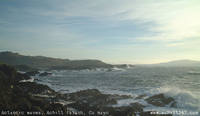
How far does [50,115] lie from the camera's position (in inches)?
315

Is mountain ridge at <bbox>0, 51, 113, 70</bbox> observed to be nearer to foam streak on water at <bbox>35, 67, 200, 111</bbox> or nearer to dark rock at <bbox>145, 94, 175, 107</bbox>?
foam streak on water at <bbox>35, 67, 200, 111</bbox>

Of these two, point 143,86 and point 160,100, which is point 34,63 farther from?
point 160,100

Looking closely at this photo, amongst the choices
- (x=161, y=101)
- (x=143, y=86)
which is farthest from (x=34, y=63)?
(x=161, y=101)

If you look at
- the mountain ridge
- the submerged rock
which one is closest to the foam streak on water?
the submerged rock

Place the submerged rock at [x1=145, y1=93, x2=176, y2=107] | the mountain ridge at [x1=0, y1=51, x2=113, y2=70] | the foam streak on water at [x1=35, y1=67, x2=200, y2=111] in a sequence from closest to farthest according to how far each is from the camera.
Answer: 1. the submerged rock at [x1=145, y1=93, x2=176, y2=107]
2. the foam streak on water at [x1=35, y1=67, x2=200, y2=111]
3. the mountain ridge at [x1=0, y1=51, x2=113, y2=70]

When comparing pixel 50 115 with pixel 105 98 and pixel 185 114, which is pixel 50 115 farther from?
pixel 185 114

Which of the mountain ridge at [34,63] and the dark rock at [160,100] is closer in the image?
the dark rock at [160,100]

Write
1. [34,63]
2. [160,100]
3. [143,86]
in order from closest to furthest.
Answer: [160,100], [143,86], [34,63]

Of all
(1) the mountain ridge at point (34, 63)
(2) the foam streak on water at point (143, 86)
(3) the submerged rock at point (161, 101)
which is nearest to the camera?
(3) the submerged rock at point (161, 101)

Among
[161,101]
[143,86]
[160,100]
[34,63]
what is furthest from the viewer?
[34,63]

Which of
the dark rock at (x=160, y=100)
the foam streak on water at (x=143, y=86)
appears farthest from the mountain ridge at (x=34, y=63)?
the dark rock at (x=160, y=100)

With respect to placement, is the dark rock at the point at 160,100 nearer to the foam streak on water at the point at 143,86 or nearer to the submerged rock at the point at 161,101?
the submerged rock at the point at 161,101

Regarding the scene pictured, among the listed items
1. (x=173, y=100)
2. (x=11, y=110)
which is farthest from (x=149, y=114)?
(x=11, y=110)

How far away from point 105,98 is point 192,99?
727cm
